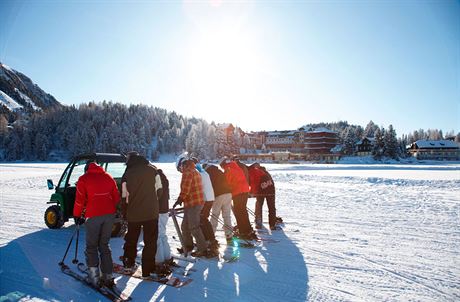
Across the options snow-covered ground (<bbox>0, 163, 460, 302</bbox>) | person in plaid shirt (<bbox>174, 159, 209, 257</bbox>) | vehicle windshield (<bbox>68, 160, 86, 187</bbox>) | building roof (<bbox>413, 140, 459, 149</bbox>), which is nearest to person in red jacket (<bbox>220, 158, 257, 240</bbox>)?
snow-covered ground (<bbox>0, 163, 460, 302</bbox>)

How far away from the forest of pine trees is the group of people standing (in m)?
77.9

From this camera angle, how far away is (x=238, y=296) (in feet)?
14.2

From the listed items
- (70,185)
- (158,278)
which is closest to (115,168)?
(70,185)

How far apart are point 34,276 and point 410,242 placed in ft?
24.8

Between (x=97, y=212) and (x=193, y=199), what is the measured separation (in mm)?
1900

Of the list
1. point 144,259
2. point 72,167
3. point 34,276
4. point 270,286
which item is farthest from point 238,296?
point 72,167

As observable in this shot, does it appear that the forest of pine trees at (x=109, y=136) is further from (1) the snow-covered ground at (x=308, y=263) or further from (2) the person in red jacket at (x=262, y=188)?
(2) the person in red jacket at (x=262, y=188)

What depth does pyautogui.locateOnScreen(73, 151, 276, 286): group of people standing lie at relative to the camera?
14.6 ft

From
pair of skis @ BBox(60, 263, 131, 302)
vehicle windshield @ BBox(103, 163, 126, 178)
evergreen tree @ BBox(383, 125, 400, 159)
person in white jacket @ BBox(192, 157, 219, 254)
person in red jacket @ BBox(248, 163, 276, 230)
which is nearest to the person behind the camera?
pair of skis @ BBox(60, 263, 131, 302)

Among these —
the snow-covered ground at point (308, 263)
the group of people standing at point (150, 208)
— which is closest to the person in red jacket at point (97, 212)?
the group of people standing at point (150, 208)

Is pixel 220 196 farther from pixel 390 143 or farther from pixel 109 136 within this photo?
pixel 109 136

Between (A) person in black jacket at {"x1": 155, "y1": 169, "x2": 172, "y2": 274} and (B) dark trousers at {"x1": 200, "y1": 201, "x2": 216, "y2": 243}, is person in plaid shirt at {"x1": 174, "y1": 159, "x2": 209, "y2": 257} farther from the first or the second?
(A) person in black jacket at {"x1": 155, "y1": 169, "x2": 172, "y2": 274}

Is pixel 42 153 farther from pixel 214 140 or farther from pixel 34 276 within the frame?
pixel 34 276

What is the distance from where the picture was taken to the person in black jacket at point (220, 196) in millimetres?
6730
